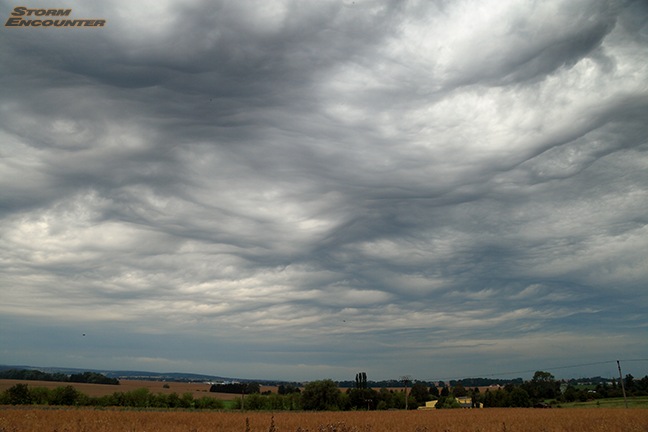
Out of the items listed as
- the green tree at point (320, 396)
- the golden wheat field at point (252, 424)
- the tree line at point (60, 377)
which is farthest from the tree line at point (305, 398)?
the tree line at point (60, 377)

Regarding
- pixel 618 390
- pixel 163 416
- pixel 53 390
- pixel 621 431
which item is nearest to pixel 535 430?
pixel 621 431

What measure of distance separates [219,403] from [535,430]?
7977 centimetres

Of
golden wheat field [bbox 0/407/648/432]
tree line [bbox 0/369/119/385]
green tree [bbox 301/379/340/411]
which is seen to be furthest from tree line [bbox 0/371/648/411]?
tree line [bbox 0/369/119/385]

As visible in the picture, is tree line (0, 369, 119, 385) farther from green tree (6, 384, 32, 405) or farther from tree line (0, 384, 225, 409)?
green tree (6, 384, 32, 405)

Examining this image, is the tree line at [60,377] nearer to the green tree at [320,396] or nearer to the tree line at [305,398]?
the tree line at [305,398]

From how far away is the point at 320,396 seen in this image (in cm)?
10806

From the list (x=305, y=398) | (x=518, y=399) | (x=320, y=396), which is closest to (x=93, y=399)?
(x=305, y=398)

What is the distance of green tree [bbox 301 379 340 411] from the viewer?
107 meters

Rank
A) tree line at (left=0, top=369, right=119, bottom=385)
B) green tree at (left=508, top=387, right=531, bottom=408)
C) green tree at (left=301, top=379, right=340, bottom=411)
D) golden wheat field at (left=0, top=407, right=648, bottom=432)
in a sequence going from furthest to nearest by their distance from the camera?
tree line at (left=0, top=369, right=119, bottom=385) < green tree at (left=508, top=387, right=531, bottom=408) < green tree at (left=301, top=379, right=340, bottom=411) < golden wheat field at (left=0, top=407, right=648, bottom=432)

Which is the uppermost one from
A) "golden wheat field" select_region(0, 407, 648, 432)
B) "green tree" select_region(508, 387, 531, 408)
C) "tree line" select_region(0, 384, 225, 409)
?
"golden wheat field" select_region(0, 407, 648, 432)

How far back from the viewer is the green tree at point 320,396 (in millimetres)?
107125

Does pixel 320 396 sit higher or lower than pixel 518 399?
higher

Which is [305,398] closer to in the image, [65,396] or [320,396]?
[320,396]

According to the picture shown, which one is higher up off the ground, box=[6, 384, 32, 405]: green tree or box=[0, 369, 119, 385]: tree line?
box=[6, 384, 32, 405]: green tree
